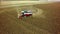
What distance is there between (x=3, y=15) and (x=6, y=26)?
0.27 metres

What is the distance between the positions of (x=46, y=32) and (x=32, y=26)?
0.14m

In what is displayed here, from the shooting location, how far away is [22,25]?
951 mm

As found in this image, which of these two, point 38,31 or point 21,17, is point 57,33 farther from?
point 21,17

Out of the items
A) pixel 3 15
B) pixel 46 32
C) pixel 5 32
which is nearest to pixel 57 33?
pixel 46 32

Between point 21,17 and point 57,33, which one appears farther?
point 21,17

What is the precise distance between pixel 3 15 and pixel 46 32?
0.52 metres

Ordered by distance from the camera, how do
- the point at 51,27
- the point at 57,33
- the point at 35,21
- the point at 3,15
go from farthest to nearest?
the point at 3,15 < the point at 35,21 < the point at 51,27 < the point at 57,33

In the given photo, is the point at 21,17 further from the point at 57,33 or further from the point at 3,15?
the point at 57,33

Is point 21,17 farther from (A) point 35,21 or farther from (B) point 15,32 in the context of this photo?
(B) point 15,32

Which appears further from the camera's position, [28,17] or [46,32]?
[28,17]

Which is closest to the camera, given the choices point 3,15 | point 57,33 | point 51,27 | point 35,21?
point 57,33

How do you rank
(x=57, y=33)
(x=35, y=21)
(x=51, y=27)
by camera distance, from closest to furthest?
(x=57, y=33) → (x=51, y=27) → (x=35, y=21)

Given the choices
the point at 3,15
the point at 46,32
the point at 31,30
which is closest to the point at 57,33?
the point at 46,32

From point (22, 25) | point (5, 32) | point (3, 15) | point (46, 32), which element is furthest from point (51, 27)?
point (3, 15)
